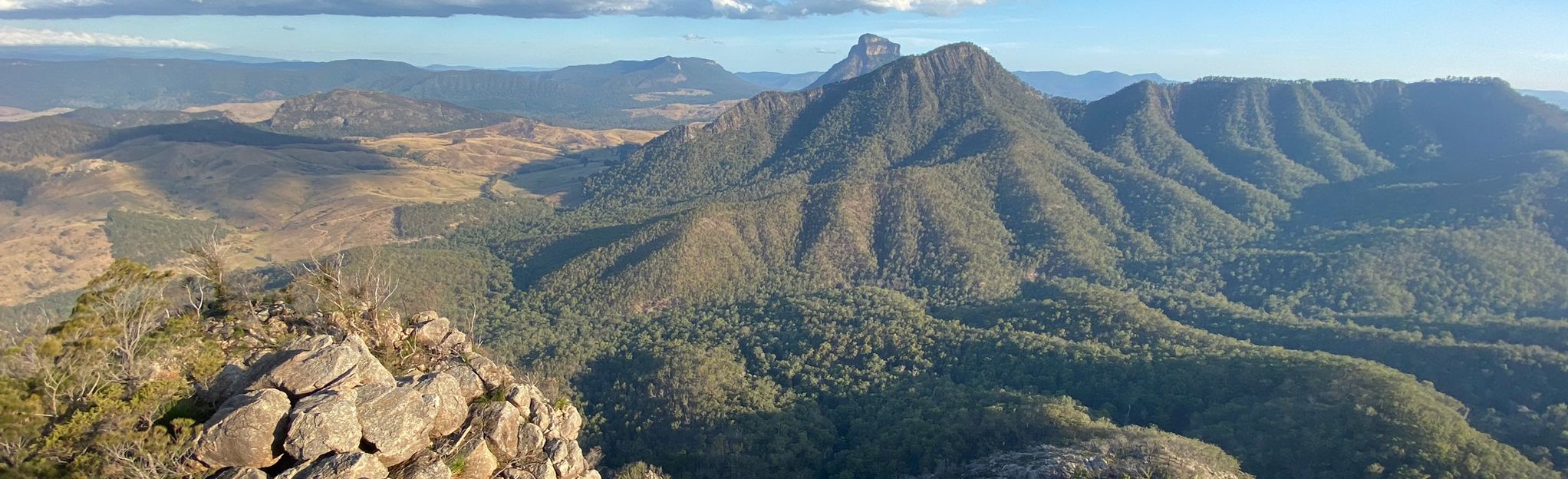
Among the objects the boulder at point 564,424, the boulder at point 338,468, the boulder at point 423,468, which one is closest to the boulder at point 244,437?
the boulder at point 338,468

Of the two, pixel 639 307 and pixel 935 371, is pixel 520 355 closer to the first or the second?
pixel 639 307

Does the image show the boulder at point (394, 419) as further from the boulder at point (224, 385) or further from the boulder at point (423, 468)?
the boulder at point (224, 385)

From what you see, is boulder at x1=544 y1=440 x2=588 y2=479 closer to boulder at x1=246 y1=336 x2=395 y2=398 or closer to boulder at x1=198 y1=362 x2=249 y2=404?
boulder at x1=246 y1=336 x2=395 y2=398

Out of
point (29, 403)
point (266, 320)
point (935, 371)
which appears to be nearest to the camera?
point (29, 403)

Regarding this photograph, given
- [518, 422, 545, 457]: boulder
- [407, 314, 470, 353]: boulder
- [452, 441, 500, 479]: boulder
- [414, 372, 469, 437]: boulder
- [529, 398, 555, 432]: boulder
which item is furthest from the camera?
[407, 314, 470, 353]: boulder

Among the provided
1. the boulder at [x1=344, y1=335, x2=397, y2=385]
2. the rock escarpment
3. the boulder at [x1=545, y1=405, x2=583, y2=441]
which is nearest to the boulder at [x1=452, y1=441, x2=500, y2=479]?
the rock escarpment

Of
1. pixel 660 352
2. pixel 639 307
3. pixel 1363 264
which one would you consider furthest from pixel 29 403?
pixel 1363 264

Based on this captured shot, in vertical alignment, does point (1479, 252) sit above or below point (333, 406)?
below
